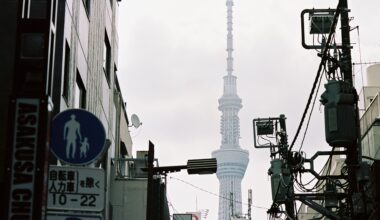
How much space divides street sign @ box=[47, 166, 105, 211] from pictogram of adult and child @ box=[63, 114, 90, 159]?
1.08ft

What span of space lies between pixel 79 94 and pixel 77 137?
1340 centimetres

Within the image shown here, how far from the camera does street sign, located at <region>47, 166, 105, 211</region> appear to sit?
993cm

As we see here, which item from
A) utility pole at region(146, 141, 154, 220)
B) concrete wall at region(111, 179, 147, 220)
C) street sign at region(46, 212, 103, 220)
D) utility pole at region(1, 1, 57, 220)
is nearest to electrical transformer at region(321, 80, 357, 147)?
utility pole at region(146, 141, 154, 220)

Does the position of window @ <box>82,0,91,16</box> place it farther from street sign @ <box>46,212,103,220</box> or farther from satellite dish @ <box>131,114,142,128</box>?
street sign @ <box>46,212,103,220</box>

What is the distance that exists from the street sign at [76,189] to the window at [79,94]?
491 inches

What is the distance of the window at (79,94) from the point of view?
23.1m

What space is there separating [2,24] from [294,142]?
10352 mm

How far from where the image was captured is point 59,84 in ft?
62.3

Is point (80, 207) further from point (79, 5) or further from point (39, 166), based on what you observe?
point (79, 5)

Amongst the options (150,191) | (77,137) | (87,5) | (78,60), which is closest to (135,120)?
(87,5)

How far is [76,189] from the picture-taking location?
9.99 meters

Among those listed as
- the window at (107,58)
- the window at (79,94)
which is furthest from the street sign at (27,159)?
the window at (107,58)

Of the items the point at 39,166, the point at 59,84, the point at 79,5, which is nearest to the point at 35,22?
the point at 39,166

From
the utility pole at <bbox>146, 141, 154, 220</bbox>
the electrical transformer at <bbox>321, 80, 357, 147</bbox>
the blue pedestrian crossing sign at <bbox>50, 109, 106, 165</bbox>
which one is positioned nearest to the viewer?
the blue pedestrian crossing sign at <bbox>50, 109, 106, 165</bbox>
